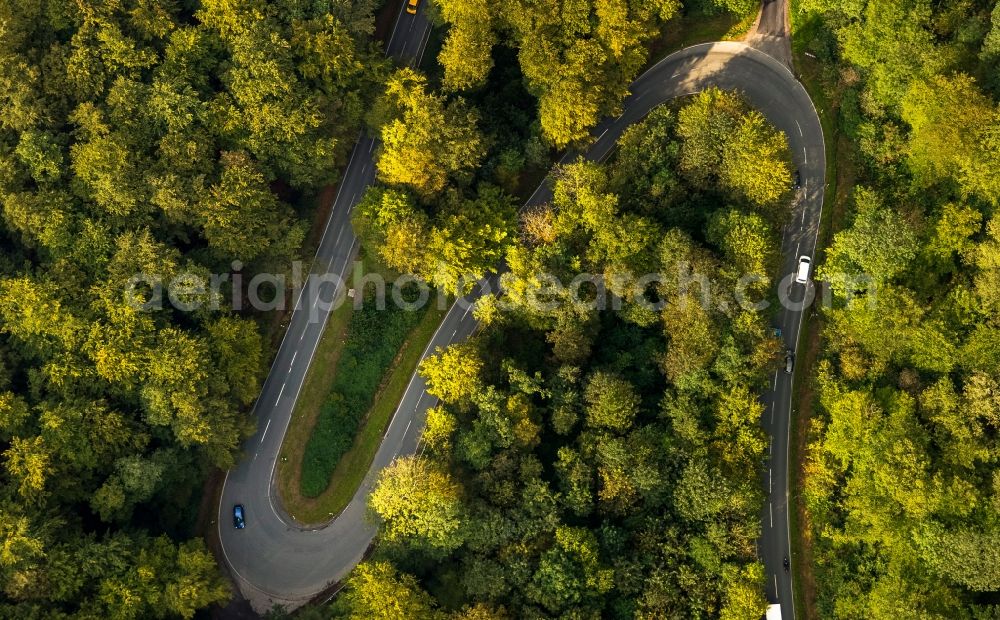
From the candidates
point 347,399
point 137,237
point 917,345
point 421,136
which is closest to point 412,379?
point 347,399

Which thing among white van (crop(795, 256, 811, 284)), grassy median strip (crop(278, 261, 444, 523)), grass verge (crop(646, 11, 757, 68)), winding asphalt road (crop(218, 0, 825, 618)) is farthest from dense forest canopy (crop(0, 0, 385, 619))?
white van (crop(795, 256, 811, 284))

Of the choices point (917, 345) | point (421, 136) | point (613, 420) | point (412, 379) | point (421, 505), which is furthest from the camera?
point (412, 379)

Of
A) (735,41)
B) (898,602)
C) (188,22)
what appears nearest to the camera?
(898,602)

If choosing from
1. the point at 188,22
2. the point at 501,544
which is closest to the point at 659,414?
the point at 501,544

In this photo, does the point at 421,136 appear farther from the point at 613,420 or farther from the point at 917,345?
the point at 917,345

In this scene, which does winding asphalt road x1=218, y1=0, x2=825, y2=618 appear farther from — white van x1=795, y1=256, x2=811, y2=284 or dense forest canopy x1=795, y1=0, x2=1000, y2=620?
dense forest canopy x1=795, y1=0, x2=1000, y2=620

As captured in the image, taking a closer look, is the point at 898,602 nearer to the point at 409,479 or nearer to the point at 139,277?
the point at 409,479
